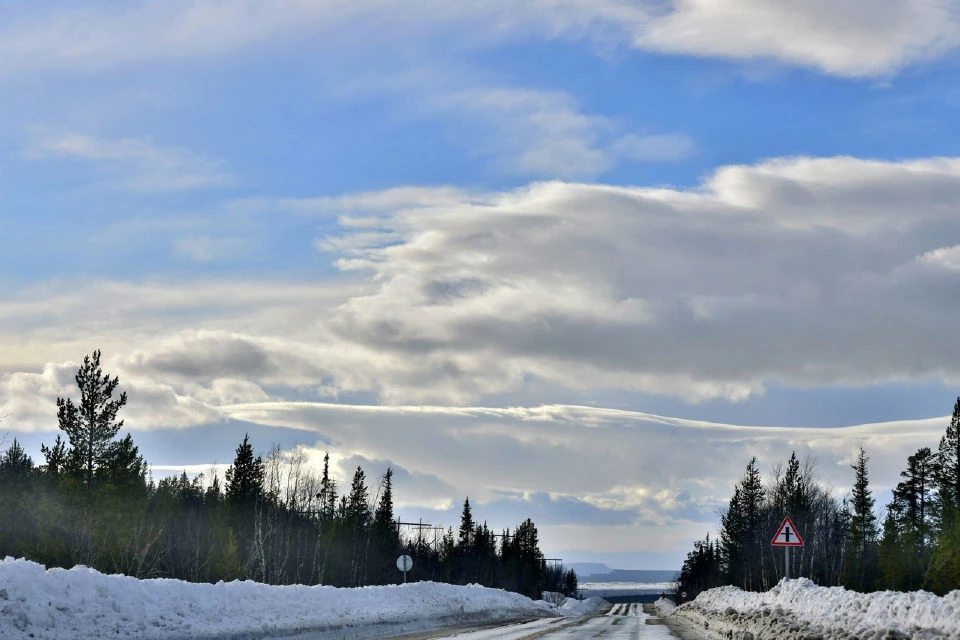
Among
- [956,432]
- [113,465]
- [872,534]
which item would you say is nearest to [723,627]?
[113,465]

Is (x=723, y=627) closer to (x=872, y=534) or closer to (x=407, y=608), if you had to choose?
(x=407, y=608)

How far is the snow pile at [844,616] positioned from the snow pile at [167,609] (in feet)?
37.8

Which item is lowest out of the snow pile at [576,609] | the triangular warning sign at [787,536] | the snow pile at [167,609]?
the snow pile at [576,609]

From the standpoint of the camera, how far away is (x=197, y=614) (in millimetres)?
22719

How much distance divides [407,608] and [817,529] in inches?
3494

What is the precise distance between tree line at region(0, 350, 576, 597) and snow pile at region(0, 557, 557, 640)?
10.9 meters

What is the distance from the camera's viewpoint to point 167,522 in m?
87.8

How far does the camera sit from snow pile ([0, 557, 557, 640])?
1805cm

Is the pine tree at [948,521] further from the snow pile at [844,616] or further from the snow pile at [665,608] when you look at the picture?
the snow pile at [844,616]

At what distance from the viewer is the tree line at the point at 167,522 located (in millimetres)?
58688

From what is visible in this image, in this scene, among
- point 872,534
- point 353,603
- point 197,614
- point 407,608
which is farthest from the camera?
point 872,534

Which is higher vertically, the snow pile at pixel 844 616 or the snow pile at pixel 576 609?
the snow pile at pixel 844 616

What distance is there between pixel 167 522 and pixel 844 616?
76.9 metres

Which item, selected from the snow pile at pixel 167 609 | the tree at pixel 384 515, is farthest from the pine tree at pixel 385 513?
the snow pile at pixel 167 609
